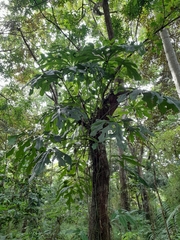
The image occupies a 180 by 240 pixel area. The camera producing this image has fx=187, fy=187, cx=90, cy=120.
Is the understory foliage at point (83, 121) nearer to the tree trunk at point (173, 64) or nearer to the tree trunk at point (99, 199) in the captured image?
the tree trunk at point (99, 199)

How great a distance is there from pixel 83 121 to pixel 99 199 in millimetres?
500

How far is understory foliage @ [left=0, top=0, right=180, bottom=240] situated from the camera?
1.03m

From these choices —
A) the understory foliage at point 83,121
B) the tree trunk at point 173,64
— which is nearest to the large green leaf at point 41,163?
the understory foliage at point 83,121

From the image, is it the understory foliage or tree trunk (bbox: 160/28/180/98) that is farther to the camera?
tree trunk (bbox: 160/28/180/98)

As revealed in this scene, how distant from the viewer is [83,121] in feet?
4.15

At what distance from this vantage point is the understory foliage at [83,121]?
1.03m

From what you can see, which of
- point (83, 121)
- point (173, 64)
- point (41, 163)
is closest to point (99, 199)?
point (41, 163)

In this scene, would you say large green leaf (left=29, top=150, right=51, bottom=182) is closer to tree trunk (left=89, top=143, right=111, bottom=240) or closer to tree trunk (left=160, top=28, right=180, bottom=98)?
tree trunk (left=89, top=143, right=111, bottom=240)

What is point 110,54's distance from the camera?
114cm

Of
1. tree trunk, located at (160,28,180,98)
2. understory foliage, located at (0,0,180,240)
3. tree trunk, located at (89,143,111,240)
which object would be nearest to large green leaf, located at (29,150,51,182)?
understory foliage, located at (0,0,180,240)

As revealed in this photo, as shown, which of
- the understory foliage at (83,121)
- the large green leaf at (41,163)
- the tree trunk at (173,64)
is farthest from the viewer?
the tree trunk at (173,64)

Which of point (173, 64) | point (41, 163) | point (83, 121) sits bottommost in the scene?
point (41, 163)

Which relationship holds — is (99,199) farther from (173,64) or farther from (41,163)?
(173,64)

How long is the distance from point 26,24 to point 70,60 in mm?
2380
